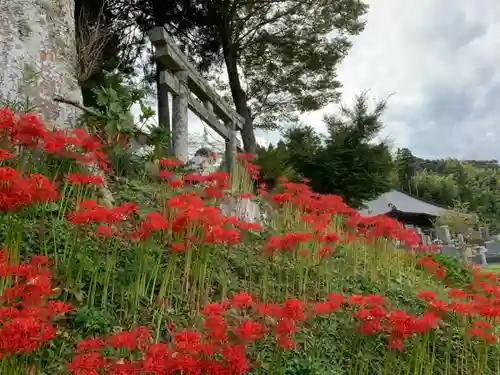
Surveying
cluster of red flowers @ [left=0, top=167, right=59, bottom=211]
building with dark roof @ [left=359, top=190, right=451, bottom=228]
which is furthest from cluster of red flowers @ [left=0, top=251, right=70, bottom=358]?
building with dark roof @ [left=359, top=190, right=451, bottom=228]

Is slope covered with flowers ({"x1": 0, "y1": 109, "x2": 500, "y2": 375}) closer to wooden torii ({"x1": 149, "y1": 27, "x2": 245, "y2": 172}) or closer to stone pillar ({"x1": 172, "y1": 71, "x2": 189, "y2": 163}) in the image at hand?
stone pillar ({"x1": 172, "y1": 71, "x2": 189, "y2": 163})

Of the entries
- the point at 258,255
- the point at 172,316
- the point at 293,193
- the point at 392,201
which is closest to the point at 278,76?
the point at 293,193

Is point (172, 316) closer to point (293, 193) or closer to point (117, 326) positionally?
point (117, 326)

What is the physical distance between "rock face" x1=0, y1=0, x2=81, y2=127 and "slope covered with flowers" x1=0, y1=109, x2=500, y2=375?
0.94 m

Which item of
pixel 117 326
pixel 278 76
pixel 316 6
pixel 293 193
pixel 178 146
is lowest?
pixel 117 326

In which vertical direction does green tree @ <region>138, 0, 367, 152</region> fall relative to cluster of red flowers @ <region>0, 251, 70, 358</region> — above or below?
above

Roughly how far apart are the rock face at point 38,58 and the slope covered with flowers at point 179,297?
0.94 metres

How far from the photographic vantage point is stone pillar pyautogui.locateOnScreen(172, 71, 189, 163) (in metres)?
5.80

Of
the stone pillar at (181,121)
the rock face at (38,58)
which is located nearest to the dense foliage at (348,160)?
the stone pillar at (181,121)

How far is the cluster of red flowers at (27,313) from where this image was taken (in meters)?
1.19

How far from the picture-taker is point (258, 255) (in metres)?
3.58

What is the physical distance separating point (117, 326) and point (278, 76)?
11161 millimetres

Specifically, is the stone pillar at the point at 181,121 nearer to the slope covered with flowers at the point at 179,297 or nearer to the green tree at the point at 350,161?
the slope covered with flowers at the point at 179,297

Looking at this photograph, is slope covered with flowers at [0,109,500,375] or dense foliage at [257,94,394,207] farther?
dense foliage at [257,94,394,207]
